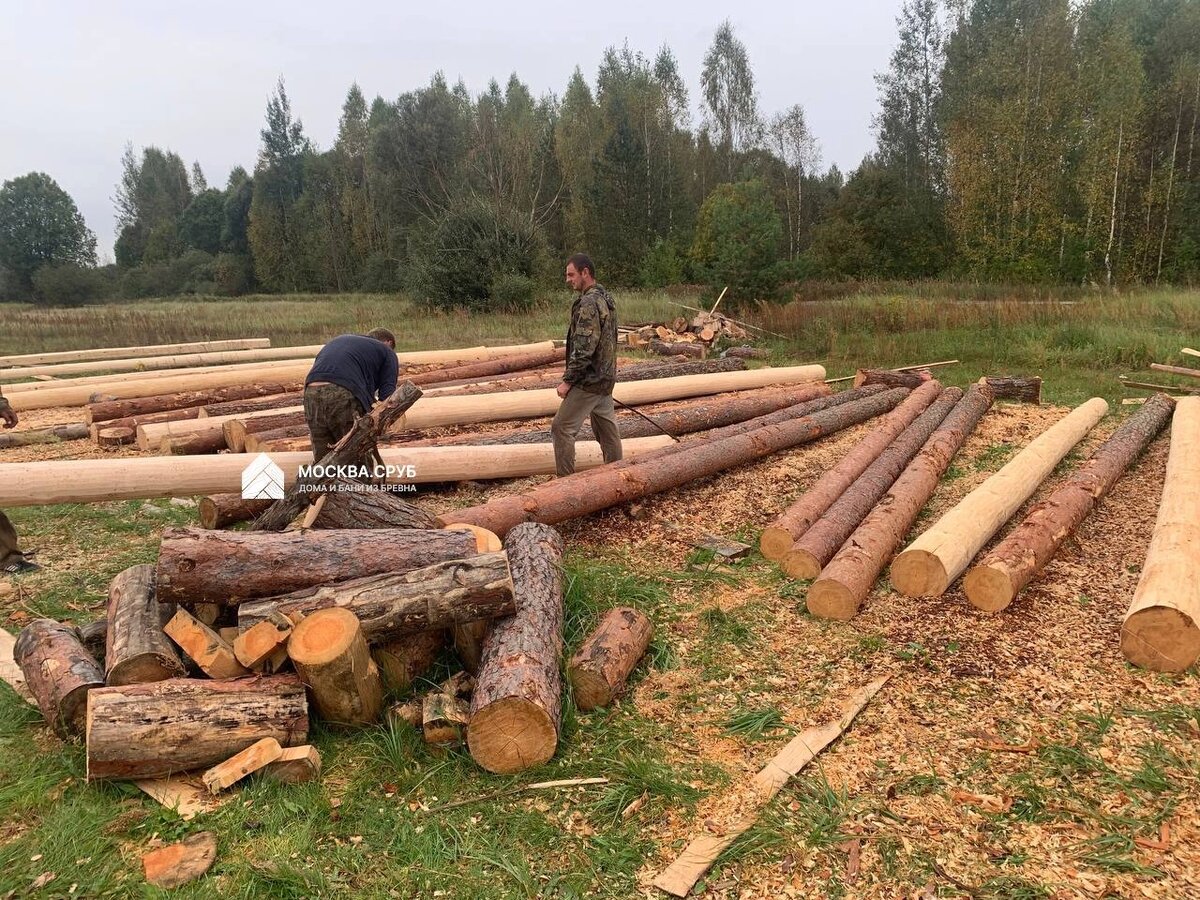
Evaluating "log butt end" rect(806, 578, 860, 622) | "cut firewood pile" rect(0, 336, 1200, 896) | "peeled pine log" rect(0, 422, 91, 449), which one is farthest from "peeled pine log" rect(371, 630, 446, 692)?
"peeled pine log" rect(0, 422, 91, 449)

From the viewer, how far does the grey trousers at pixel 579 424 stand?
657cm

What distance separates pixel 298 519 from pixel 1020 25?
32.2 meters

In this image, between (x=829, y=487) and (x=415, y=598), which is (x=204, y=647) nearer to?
(x=415, y=598)

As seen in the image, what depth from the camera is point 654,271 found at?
31.4 metres

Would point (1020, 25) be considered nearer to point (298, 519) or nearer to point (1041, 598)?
point (1041, 598)

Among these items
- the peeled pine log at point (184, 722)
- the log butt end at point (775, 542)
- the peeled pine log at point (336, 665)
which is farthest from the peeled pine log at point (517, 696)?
the log butt end at point (775, 542)

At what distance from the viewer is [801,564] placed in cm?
510

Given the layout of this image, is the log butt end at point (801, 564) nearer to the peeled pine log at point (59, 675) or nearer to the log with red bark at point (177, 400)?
the peeled pine log at point (59, 675)

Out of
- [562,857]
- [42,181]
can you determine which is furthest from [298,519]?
[42,181]

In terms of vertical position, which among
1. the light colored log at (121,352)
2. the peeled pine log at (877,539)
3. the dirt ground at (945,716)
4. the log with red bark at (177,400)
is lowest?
the dirt ground at (945,716)

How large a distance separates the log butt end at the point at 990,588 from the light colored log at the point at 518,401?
531cm

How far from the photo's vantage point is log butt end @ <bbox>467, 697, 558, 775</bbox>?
316 cm

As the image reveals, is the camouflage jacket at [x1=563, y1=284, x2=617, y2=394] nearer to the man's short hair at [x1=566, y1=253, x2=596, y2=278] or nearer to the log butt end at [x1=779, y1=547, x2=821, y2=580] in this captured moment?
the man's short hair at [x1=566, y1=253, x2=596, y2=278]

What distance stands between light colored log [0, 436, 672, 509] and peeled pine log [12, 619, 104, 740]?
2.45 metres
